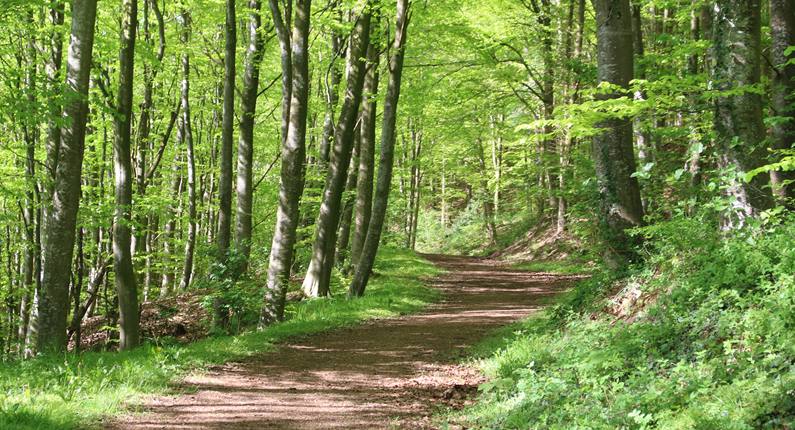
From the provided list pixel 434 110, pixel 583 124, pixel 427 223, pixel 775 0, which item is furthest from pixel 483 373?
pixel 427 223

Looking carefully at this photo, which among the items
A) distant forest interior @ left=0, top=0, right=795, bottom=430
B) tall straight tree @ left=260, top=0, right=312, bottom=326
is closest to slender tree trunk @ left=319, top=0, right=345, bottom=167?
distant forest interior @ left=0, top=0, right=795, bottom=430

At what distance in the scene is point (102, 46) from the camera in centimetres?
1191

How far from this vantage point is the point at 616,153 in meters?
8.32

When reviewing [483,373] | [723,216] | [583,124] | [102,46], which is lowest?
[483,373]

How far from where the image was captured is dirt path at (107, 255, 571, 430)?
5781 millimetres

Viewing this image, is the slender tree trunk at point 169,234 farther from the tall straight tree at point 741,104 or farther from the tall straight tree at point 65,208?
the tall straight tree at point 741,104

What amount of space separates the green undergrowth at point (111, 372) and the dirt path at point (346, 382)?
13.3 inches

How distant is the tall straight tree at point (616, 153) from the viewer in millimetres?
8188

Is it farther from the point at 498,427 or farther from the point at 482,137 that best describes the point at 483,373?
the point at 482,137

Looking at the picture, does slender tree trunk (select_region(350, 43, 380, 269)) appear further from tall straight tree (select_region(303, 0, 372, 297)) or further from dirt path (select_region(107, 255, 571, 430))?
dirt path (select_region(107, 255, 571, 430))

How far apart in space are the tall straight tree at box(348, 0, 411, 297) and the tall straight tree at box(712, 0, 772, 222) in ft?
27.6

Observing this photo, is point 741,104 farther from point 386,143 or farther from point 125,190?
point 125,190

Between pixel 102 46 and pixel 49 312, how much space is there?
19.0 ft

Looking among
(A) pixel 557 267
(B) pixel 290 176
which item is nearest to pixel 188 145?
(B) pixel 290 176
